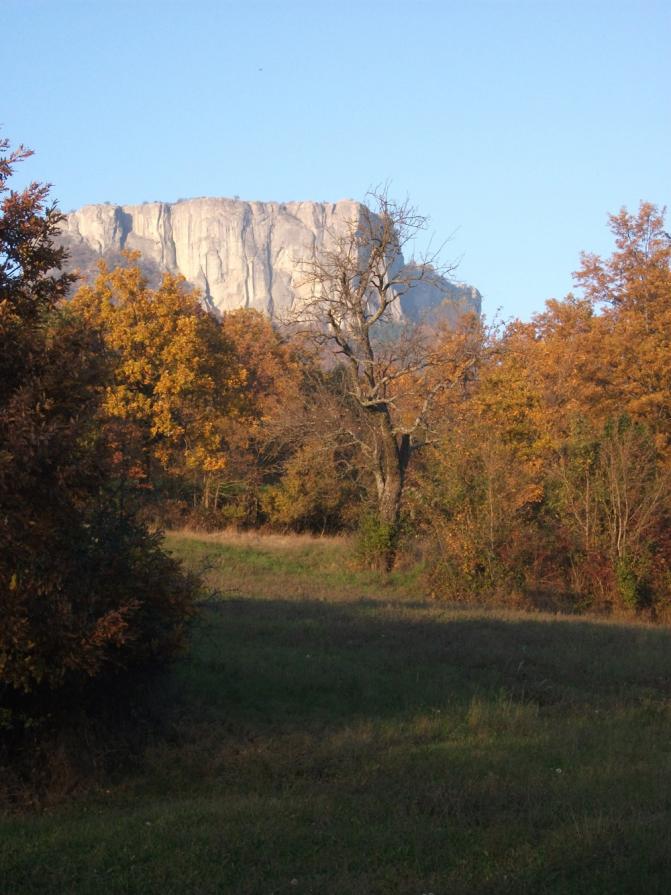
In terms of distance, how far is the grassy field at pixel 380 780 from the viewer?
5645mm

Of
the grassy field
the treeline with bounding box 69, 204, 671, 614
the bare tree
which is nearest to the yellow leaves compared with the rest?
the treeline with bounding box 69, 204, 671, 614

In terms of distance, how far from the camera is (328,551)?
3108cm

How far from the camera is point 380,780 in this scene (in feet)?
24.9

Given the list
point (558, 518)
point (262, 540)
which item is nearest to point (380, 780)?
point (558, 518)

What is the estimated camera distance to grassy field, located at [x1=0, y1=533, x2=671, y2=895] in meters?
5.64

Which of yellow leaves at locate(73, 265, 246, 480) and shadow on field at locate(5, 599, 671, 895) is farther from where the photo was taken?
yellow leaves at locate(73, 265, 246, 480)

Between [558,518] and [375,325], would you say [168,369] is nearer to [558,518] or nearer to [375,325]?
[375,325]

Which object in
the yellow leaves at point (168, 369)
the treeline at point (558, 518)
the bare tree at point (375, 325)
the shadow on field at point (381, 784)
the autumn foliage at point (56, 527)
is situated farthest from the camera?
the yellow leaves at point (168, 369)

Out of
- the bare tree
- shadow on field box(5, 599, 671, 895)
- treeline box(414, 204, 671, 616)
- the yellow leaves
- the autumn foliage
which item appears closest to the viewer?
shadow on field box(5, 599, 671, 895)

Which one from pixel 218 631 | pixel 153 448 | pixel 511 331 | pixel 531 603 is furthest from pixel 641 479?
pixel 511 331

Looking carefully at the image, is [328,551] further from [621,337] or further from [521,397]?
[621,337]

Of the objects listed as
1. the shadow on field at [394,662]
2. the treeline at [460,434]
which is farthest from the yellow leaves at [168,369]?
the shadow on field at [394,662]

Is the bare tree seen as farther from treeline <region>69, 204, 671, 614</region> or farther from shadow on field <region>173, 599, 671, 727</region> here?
shadow on field <region>173, 599, 671, 727</region>

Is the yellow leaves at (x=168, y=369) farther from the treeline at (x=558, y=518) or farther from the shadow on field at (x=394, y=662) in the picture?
the shadow on field at (x=394, y=662)
